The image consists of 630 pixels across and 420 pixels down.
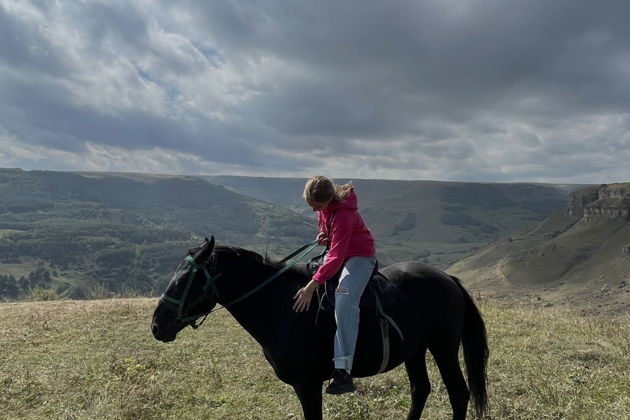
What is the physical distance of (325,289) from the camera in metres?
5.19

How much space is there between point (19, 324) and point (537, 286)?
154 meters

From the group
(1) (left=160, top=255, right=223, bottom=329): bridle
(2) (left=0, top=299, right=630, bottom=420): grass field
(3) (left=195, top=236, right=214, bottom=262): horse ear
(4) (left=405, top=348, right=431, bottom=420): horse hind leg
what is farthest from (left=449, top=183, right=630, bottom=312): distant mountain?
(3) (left=195, top=236, right=214, bottom=262): horse ear

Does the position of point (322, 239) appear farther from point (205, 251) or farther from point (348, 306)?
point (205, 251)

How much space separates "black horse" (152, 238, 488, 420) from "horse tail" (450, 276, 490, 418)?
Answer: 21.0 inches

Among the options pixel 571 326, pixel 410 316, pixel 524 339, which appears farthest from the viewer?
pixel 571 326

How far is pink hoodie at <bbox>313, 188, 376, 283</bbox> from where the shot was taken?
4.90 m

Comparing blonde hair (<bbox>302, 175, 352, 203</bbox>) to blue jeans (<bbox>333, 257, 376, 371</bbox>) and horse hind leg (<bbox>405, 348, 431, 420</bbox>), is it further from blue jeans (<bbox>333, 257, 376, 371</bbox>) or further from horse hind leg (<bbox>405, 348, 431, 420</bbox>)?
horse hind leg (<bbox>405, 348, 431, 420</bbox>)

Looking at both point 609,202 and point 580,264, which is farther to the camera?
point 609,202

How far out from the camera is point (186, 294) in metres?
4.86

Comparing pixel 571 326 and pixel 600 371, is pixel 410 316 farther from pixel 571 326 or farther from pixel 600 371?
pixel 571 326

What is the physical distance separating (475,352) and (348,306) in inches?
110

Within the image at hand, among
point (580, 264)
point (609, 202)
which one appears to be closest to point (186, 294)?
point (580, 264)

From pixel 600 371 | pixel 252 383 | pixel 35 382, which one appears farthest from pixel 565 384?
pixel 35 382

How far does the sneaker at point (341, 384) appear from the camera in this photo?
483 cm
